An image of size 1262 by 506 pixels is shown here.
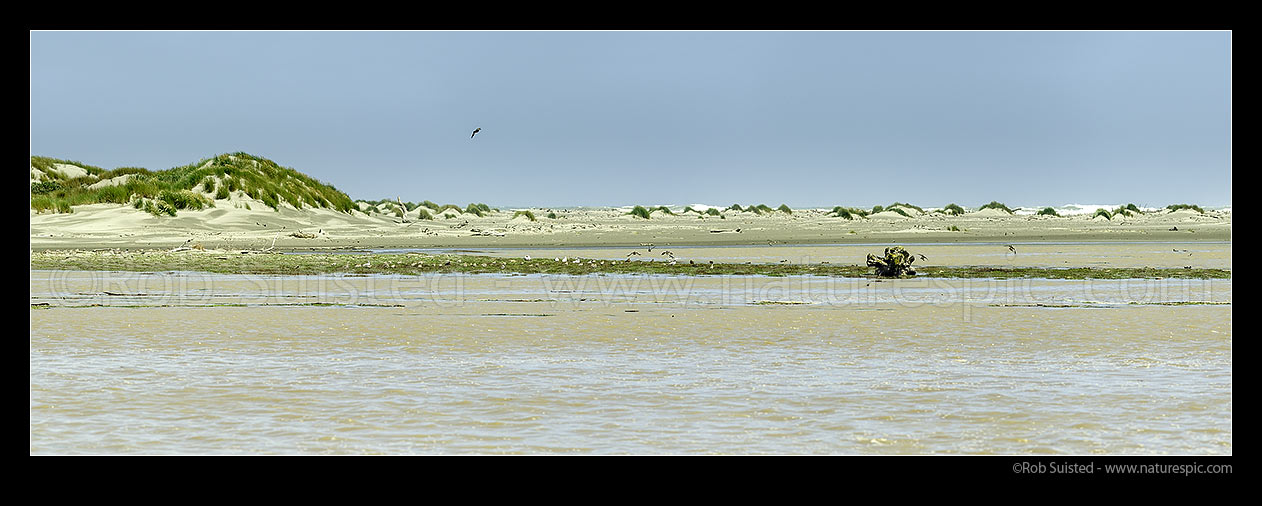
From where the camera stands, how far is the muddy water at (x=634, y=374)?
582cm

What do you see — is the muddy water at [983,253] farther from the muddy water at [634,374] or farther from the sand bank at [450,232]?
the muddy water at [634,374]

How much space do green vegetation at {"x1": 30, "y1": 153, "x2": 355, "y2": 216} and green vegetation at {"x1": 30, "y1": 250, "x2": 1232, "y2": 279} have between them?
11.9 meters

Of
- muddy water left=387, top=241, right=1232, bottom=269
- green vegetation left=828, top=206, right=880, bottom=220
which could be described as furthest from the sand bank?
green vegetation left=828, top=206, right=880, bottom=220

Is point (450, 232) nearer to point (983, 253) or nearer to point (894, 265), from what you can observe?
point (983, 253)

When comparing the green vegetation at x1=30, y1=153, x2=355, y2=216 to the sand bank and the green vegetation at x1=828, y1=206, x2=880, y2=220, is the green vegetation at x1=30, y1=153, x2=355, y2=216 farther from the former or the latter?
the green vegetation at x1=828, y1=206, x2=880, y2=220

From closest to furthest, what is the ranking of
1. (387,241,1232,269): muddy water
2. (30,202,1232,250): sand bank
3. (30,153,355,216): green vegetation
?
1. (387,241,1232,269): muddy water
2. (30,202,1232,250): sand bank
3. (30,153,355,216): green vegetation

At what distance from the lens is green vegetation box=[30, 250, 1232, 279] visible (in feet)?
59.4

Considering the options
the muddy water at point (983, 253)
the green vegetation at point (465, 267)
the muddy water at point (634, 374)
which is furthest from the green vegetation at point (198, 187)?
the muddy water at point (634, 374)

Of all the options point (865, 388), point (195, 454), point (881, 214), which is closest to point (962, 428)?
point (865, 388)

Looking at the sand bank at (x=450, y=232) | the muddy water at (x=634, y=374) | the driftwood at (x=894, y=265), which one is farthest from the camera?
the sand bank at (x=450, y=232)

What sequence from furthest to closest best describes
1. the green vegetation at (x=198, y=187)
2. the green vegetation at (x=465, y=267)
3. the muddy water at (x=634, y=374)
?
the green vegetation at (x=198, y=187)
the green vegetation at (x=465, y=267)
the muddy water at (x=634, y=374)

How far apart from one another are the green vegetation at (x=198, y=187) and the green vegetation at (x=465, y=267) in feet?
39.0

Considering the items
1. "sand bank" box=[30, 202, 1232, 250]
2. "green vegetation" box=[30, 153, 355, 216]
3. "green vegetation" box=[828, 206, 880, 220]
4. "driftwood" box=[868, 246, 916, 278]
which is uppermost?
"green vegetation" box=[30, 153, 355, 216]
